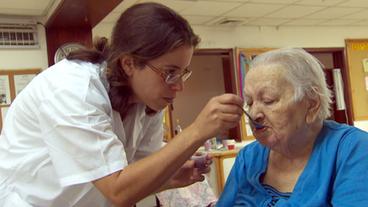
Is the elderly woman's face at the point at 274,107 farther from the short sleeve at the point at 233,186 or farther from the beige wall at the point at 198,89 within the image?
the beige wall at the point at 198,89

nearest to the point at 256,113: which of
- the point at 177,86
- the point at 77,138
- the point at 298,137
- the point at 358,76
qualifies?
the point at 298,137

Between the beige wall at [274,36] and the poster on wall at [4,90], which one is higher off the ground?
the beige wall at [274,36]

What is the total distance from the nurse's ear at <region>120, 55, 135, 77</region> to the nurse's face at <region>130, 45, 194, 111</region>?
0.01m

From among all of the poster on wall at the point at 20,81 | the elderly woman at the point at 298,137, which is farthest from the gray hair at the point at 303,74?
the poster on wall at the point at 20,81

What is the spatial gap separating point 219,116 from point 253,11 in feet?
12.5

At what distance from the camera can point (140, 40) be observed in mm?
1188

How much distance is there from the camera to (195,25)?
16.5 feet

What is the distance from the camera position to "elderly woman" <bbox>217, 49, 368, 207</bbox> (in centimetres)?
112

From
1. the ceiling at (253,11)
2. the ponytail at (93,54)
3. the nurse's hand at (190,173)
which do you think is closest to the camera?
the ponytail at (93,54)

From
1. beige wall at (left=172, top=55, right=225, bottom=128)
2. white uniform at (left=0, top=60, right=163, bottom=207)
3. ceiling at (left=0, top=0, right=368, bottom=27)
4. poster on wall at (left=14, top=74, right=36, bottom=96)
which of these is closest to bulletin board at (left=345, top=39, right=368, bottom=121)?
ceiling at (left=0, top=0, right=368, bottom=27)

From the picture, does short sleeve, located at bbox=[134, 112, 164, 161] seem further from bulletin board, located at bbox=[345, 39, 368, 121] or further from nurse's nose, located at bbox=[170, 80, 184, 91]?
bulletin board, located at bbox=[345, 39, 368, 121]

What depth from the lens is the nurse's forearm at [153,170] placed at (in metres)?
1.05

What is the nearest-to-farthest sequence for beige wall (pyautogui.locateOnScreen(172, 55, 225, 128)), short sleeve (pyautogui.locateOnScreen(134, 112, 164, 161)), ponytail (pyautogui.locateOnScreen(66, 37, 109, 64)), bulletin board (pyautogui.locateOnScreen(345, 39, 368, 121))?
ponytail (pyautogui.locateOnScreen(66, 37, 109, 64)) < short sleeve (pyautogui.locateOnScreen(134, 112, 164, 161)) < bulletin board (pyautogui.locateOnScreen(345, 39, 368, 121)) < beige wall (pyautogui.locateOnScreen(172, 55, 225, 128))

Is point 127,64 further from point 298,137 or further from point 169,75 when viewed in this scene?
point 298,137
